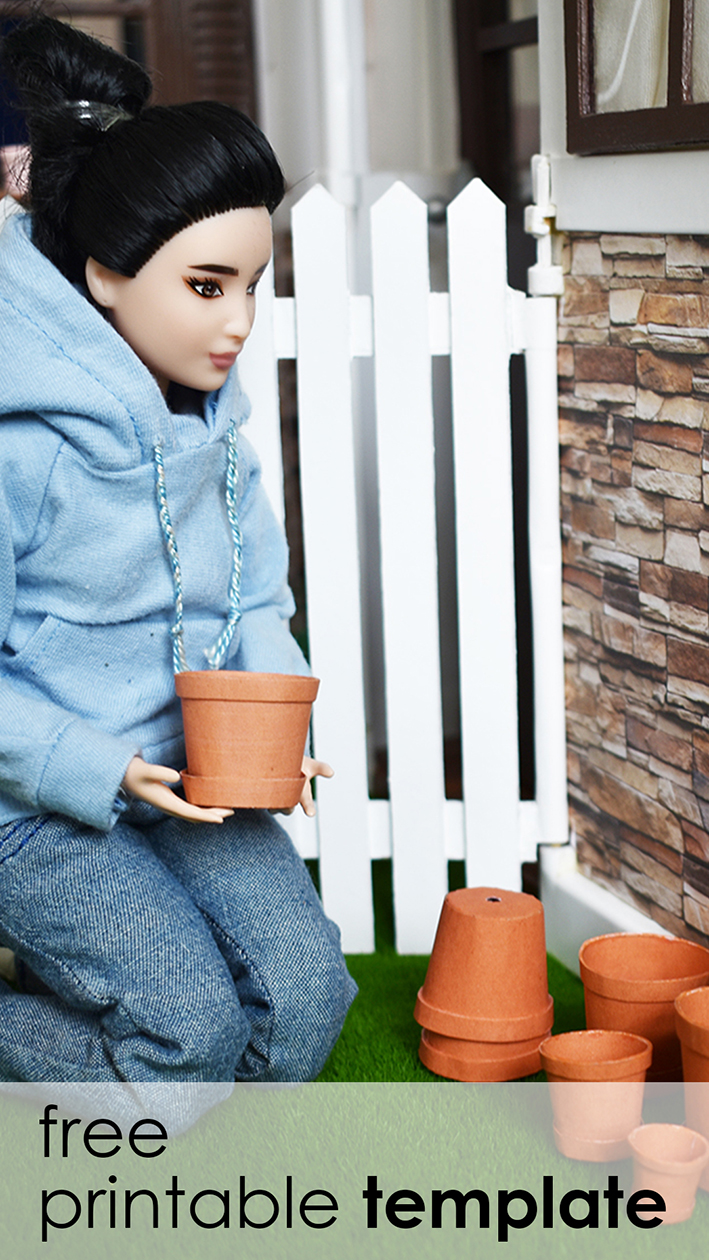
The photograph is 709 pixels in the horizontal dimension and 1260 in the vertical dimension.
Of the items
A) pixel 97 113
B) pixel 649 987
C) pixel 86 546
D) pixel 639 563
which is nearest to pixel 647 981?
pixel 649 987

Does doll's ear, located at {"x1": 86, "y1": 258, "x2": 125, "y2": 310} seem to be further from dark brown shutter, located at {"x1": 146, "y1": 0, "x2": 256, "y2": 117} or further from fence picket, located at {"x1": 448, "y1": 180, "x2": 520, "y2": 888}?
dark brown shutter, located at {"x1": 146, "y1": 0, "x2": 256, "y2": 117}

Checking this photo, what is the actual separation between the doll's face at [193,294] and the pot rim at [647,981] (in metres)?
0.94

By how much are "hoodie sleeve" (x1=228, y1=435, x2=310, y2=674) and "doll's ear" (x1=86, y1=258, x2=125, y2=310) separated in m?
0.33

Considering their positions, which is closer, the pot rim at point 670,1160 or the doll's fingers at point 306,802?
the pot rim at point 670,1160

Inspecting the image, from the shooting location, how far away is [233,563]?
74.0 inches

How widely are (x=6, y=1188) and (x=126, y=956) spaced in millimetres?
301

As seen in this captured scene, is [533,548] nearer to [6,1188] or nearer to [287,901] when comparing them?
[287,901]

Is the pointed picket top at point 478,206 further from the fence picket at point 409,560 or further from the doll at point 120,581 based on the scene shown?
the doll at point 120,581

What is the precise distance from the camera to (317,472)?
217 centimetres

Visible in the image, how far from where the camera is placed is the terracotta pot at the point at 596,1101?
1545mm

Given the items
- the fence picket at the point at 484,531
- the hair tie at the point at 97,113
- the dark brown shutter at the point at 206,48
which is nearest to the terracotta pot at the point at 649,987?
the fence picket at the point at 484,531

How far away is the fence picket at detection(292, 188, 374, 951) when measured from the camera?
2096 mm

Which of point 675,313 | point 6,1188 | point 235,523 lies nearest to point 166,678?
point 235,523

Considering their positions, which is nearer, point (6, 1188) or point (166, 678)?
point (6, 1188)
